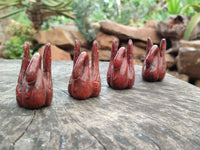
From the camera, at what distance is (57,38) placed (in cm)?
479

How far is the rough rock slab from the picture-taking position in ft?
2.88

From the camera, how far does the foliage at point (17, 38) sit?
4.51 meters

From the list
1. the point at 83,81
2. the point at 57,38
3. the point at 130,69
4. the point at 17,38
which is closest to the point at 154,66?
the point at 130,69

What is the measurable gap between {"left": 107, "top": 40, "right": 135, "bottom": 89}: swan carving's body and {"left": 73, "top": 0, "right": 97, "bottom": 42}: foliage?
10.3 ft

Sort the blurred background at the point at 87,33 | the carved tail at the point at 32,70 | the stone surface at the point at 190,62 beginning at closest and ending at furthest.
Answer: the carved tail at the point at 32,70 → the stone surface at the point at 190,62 → the blurred background at the point at 87,33

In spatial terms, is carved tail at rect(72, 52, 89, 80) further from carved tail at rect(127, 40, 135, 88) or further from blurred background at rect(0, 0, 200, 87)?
blurred background at rect(0, 0, 200, 87)

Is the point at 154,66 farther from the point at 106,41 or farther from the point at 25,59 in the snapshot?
the point at 106,41

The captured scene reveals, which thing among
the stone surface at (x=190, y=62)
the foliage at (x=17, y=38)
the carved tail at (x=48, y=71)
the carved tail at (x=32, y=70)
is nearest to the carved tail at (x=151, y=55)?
the carved tail at (x=48, y=71)

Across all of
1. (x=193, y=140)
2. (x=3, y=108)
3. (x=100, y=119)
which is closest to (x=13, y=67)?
(x=3, y=108)

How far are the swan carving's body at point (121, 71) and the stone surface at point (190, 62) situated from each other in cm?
264

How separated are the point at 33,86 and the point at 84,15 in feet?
12.7

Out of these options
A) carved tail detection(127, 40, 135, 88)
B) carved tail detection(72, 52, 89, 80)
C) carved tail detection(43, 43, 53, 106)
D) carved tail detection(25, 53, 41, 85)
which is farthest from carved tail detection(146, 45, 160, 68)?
carved tail detection(25, 53, 41, 85)

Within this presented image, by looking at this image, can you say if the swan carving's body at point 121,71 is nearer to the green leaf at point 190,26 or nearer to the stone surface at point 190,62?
the stone surface at point 190,62

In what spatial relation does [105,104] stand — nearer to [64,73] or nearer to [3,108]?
[3,108]
